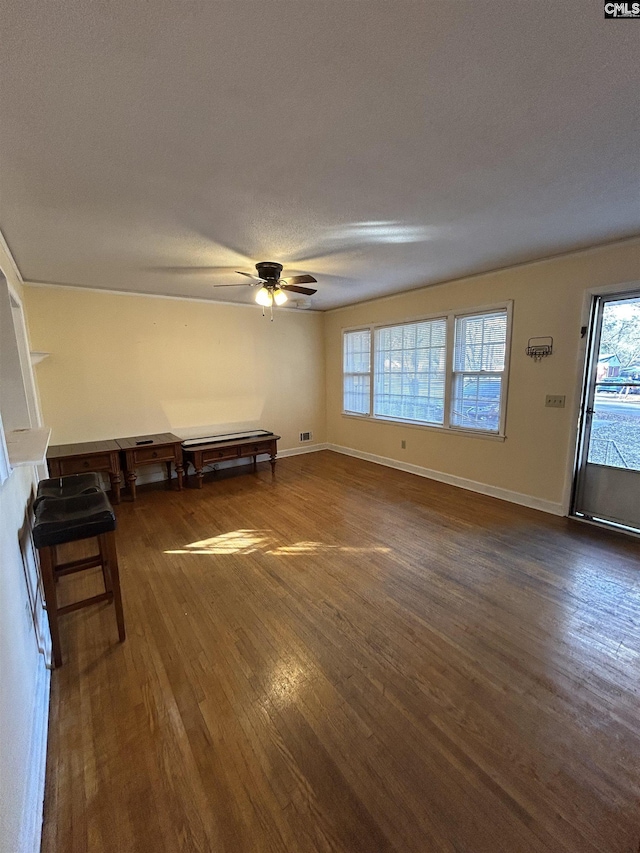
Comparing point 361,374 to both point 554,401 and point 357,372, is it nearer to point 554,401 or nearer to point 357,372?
point 357,372

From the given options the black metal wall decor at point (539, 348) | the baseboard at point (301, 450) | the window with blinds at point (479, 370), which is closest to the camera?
the black metal wall decor at point (539, 348)

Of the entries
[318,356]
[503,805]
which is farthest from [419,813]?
[318,356]

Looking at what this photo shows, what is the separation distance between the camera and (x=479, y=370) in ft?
13.5

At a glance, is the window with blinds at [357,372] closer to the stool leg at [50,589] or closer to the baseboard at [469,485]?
the baseboard at [469,485]

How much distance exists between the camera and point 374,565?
2.73 metres

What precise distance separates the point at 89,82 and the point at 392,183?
141 cm

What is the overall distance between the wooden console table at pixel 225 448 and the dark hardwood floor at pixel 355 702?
1.58 meters

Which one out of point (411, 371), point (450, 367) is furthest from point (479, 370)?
point (411, 371)

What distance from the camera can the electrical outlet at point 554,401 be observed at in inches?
136

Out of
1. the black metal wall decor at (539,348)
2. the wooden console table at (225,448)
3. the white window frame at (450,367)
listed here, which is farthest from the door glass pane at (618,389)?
the wooden console table at (225,448)

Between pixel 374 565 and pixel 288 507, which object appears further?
pixel 288 507

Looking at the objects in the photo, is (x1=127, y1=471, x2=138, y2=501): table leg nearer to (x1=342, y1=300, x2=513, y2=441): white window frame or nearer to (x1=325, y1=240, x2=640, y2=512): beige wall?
(x1=342, y1=300, x2=513, y2=441): white window frame

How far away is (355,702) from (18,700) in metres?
1.30

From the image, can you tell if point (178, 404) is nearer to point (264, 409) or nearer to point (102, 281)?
point (264, 409)
